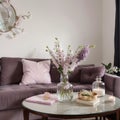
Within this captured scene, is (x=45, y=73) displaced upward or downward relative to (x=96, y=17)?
downward

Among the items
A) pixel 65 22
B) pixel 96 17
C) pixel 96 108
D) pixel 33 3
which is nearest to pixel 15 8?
pixel 33 3

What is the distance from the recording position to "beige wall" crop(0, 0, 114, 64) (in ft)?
13.4

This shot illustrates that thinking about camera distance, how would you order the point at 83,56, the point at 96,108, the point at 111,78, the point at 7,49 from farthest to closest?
the point at 7,49
the point at 111,78
the point at 83,56
the point at 96,108

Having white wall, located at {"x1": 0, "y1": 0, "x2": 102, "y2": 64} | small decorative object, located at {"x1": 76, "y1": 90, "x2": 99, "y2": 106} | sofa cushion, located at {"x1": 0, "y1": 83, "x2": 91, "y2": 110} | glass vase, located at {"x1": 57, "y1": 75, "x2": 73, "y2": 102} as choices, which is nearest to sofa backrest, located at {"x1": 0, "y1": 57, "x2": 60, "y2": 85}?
white wall, located at {"x1": 0, "y1": 0, "x2": 102, "y2": 64}

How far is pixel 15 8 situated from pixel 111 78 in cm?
199

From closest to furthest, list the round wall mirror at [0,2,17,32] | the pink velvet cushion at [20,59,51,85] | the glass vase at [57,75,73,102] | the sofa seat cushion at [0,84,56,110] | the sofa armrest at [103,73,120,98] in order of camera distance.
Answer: the glass vase at [57,75,73,102]
the sofa seat cushion at [0,84,56,110]
the sofa armrest at [103,73,120,98]
the pink velvet cushion at [20,59,51,85]
the round wall mirror at [0,2,17,32]

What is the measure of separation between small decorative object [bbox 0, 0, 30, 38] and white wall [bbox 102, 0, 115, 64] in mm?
1732

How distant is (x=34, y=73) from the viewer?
143 inches

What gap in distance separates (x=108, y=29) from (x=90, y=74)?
128cm

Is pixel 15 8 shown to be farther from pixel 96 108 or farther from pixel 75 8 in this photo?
pixel 96 108

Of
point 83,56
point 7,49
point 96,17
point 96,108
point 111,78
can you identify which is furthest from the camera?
point 96,17

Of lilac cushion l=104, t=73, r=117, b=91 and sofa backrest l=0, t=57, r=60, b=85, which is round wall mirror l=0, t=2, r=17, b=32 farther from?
lilac cushion l=104, t=73, r=117, b=91

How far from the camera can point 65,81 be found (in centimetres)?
255

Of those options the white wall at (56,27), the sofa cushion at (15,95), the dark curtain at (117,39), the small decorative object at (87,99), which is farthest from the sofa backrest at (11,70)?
the dark curtain at (117,39)
